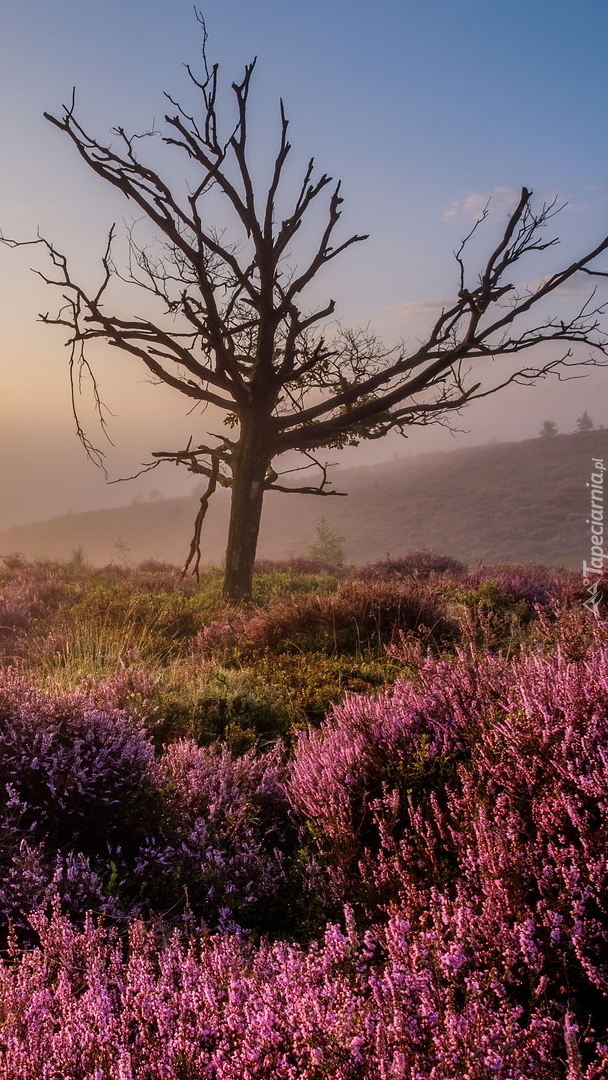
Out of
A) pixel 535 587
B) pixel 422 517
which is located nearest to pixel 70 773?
pixel 535 587

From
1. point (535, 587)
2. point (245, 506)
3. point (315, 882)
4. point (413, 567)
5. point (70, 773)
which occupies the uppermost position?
point (245, 506)

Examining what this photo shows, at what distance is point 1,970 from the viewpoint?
217 cm

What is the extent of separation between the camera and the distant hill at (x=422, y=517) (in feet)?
135

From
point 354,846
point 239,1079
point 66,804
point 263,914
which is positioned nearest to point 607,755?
point 354,846

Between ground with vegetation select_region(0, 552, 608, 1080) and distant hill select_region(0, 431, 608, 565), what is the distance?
1840 centimetres

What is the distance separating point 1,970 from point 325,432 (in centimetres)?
1135

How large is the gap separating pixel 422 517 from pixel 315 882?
51652 mm

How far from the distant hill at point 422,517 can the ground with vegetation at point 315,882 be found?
18396mm

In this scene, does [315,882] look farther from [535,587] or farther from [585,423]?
[585,423]

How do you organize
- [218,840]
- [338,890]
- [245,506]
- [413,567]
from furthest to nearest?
[413,567] < [245,506] < [218,840] < [338,890]

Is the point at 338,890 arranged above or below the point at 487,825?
below

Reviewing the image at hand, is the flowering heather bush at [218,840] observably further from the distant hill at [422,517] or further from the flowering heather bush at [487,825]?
the distant hill at [422,517]

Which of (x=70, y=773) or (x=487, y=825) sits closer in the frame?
(x=487, y=825)

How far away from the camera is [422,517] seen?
5359cm
